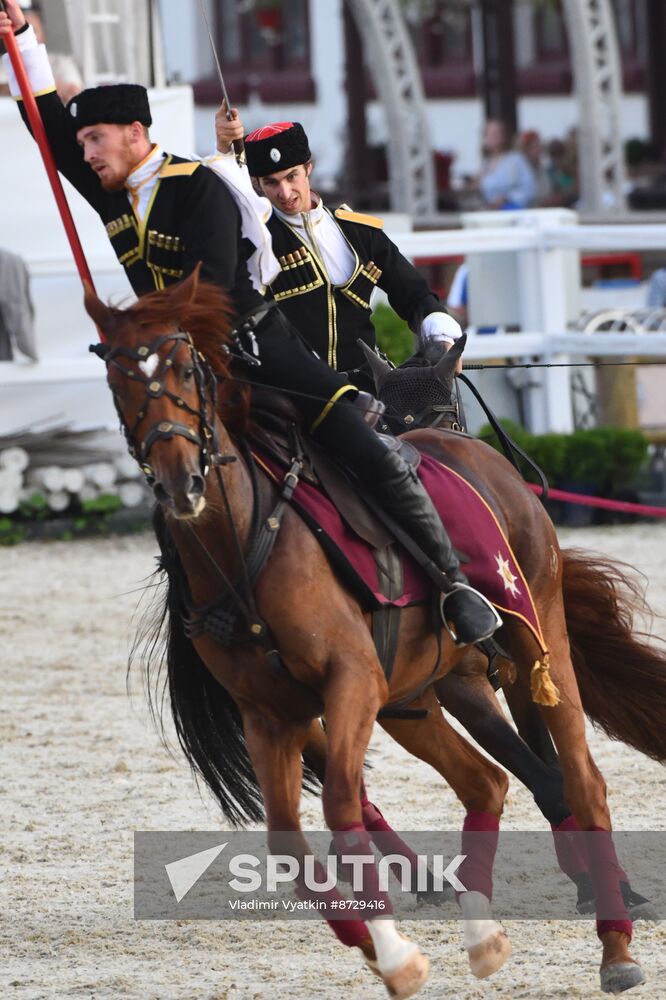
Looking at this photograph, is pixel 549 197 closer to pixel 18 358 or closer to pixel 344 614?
pixel 18 358

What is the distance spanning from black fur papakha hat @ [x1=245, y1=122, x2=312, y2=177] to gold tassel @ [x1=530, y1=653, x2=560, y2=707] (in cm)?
158

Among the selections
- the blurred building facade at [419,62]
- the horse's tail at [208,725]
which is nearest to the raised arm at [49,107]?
the horse's tail at [208,725]

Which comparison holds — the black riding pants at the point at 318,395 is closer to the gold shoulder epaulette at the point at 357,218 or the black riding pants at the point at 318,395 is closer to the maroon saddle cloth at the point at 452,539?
the maroon saddle cloth at the point at 452,539

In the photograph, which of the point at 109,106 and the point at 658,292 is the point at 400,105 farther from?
the point at 109,106

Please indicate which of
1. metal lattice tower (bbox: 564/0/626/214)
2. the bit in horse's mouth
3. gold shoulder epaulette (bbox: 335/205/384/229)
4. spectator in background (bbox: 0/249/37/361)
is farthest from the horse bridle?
metal lattice tower (bbox: 564/0/626/214)

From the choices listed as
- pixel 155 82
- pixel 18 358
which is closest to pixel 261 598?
pixel 18 358

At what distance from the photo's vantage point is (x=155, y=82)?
13047 millimetres

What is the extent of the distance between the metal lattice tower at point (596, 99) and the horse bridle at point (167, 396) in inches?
604

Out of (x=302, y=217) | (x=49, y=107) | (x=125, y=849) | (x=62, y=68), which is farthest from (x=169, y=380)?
(x=62, y=68)

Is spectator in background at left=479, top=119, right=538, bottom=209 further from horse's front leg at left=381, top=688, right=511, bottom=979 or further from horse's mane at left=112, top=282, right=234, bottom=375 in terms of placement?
horse's mane at left=112, top=282, right=234, bottom=375

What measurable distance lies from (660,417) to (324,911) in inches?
381

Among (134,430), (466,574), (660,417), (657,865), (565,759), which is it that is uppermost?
(134,430)

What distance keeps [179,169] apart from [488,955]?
2077 mm

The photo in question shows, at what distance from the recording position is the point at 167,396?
12.9ft
